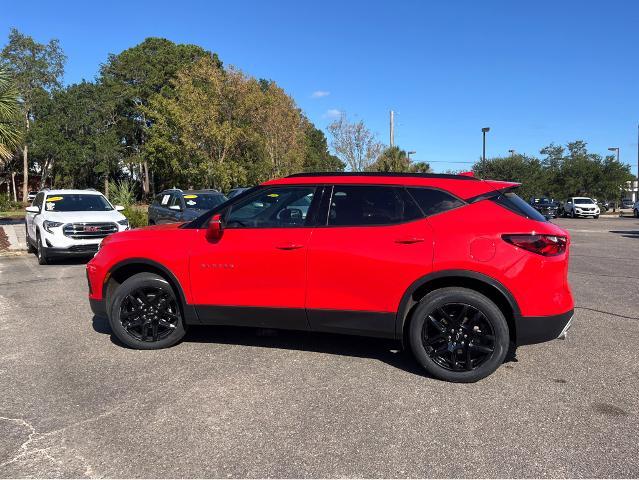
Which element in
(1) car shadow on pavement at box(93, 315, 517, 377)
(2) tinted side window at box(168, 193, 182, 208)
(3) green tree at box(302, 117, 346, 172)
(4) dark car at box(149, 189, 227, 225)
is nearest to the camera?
(1) car shadow on pavement at box(93, 315, 517, 377)

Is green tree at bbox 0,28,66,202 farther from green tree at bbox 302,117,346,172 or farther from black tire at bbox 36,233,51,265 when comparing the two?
black tire at bbox 36,233,51,265

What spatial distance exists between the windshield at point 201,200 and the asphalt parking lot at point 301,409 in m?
7.61

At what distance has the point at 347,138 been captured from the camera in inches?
1340

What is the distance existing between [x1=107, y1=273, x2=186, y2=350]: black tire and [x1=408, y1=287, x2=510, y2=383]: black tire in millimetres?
2361

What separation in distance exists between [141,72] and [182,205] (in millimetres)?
42349

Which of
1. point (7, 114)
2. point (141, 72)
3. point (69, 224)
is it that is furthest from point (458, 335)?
point (141, 72)

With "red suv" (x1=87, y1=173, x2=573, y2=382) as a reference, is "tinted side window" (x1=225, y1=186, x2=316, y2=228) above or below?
above

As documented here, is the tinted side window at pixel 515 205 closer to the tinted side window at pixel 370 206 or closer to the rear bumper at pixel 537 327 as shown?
the tinted side window at pixel 370 206

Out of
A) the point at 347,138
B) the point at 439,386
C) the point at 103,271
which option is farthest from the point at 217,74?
the point at 439,386

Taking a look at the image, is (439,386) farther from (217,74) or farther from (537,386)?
(217,74)

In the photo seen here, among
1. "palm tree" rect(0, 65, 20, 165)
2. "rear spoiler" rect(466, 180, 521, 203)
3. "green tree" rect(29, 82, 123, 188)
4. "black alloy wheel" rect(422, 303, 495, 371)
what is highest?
"green tree" rect(29, 82, 123, 188)

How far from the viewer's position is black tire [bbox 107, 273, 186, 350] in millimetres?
4977

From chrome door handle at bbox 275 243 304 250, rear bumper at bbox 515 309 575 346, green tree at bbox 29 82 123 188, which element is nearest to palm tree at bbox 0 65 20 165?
chrome door handle at bbox 275 243 304 250

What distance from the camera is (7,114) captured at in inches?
620
